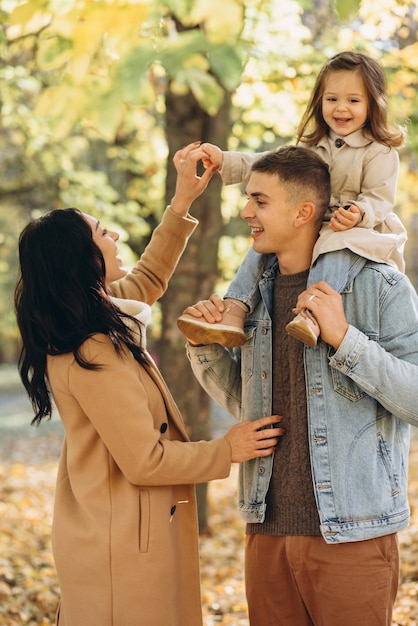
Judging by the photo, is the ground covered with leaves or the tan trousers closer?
the tan trousers

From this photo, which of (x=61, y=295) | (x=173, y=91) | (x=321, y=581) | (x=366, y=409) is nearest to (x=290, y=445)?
(x=366, y=409)

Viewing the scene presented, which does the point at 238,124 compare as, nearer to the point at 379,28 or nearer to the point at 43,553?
the point at 379,28

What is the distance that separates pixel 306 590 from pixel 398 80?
586 cm

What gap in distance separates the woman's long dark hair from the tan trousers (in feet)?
2.86

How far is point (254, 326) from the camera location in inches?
121

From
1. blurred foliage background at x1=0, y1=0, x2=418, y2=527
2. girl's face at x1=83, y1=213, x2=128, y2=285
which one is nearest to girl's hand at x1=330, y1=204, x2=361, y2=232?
blurred foliage background at x1=0, y1=0, x2=418, y2=527

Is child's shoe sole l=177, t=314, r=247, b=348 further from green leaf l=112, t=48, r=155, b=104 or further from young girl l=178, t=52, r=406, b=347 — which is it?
green leaf l=112, t=48, r=155, b=104

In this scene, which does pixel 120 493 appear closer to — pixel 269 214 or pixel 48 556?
pixel 269 214

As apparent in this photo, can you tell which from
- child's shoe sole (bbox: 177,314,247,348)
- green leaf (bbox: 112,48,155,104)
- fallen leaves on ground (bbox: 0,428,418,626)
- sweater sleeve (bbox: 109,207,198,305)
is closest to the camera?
green leaf (bbox: 112,48,155,104)

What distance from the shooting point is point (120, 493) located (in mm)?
2881

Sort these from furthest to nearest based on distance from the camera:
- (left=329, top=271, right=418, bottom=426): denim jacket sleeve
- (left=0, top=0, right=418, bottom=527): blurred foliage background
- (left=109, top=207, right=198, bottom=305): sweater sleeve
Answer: (left=109, top=207, right=198, bottom=305): sweater sleeve, (left=329, top=271, right=418, bottom=426): denim jacket sleeve, (left=0, top=0, right=418, bottom=527): blurred foliage background

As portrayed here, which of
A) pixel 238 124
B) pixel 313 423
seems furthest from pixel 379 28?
pixel 313 423

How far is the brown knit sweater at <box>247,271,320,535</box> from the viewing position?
2832 mm

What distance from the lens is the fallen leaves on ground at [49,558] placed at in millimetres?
5316
